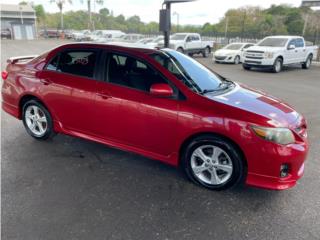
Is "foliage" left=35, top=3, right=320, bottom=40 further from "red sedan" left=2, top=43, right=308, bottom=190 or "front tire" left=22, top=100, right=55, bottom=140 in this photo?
"front tire" left=22, top=100, right=55, bottom=140

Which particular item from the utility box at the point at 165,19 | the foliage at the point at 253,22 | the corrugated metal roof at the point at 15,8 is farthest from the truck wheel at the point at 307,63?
the corrugated metal roof at the point at 15,8

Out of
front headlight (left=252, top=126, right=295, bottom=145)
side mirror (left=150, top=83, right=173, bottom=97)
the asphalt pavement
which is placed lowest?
the asphalt pavement

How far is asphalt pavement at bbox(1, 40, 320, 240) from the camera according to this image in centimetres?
263

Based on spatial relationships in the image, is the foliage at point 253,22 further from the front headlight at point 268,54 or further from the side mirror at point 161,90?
the side mirror at point 161,90

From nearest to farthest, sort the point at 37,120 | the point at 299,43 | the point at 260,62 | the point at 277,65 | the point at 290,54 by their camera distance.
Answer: the point at 37,120, the point at 260,62, the point at 277,65, the point at 290,54, the point at 299,43

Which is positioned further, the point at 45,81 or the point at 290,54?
the point at 290,54

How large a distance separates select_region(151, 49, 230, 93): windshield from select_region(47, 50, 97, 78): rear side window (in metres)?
0.89

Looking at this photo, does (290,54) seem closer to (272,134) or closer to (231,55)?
(231,55)

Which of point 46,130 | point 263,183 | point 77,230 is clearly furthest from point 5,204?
point 263,183

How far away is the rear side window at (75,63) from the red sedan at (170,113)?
0.05ft

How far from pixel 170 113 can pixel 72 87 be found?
1536mm

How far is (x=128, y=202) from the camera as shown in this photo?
3055 mm

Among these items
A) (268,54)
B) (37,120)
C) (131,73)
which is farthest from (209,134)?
(268,54)

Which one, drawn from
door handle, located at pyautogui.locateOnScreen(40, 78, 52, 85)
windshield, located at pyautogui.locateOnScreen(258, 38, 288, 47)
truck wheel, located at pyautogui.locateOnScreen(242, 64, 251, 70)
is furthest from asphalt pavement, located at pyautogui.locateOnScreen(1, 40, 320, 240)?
windshield, located at pyautogui.locateOnScreen(258, 38, 288, 47)
